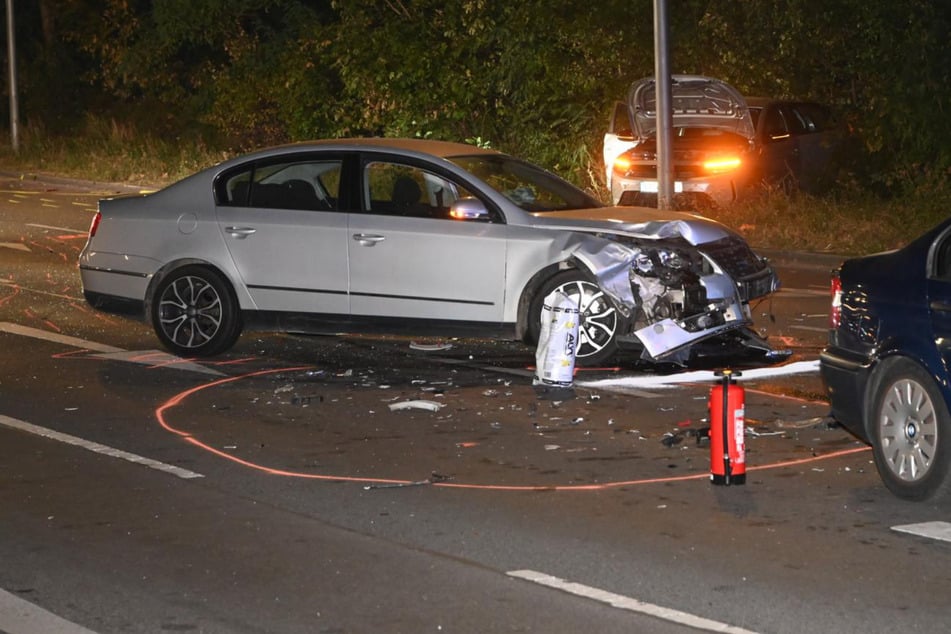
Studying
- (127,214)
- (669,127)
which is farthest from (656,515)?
(669,127)

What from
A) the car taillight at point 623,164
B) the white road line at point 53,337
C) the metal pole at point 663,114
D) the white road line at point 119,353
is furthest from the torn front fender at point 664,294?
the car taillight at point 623,164

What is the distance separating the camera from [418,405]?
10.7m

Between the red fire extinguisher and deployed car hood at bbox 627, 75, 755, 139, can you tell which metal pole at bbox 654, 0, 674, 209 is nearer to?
deployed car hood at bbox 627, 75, 755, 139

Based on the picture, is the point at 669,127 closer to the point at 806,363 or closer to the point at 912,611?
the point at 806,363

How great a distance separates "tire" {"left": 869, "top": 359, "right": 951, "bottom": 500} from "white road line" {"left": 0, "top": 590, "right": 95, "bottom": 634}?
3.84 m

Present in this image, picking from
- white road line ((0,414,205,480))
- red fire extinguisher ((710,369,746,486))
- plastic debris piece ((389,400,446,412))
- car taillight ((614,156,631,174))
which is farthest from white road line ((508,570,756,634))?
car taillight ((614,156,631,174))

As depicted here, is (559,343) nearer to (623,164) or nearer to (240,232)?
(240,232)

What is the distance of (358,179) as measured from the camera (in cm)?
1259

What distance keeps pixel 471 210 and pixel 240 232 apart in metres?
1.82

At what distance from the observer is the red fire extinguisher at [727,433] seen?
324 inches

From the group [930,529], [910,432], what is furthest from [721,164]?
[930,529]

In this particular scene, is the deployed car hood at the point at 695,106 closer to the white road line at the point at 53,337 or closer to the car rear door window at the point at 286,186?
the car rear door window at the point at 286,186

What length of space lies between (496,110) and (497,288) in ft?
58.7

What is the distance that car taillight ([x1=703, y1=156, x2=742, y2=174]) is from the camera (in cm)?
2114
